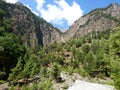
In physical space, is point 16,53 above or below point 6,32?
below

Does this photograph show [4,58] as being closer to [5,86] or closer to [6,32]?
[6,32]

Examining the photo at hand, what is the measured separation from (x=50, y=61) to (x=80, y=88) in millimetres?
104393

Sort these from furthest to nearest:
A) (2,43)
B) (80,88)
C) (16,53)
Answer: (16,53)
(2,43)
(80,88)

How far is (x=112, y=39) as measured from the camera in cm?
2016

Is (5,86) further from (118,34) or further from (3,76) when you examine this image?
(118,34)

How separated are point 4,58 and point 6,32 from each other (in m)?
14.8

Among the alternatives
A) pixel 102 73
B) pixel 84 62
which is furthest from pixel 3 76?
pixel 84 62

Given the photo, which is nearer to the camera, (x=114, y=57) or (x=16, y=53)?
(x=114, y=57)

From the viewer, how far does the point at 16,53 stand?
299ft

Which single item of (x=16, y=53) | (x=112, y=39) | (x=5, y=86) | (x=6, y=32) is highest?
(x=6, y=32)

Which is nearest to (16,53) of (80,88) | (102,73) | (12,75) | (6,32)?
(6,32)

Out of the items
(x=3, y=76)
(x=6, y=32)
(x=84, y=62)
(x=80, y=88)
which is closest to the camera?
(x=80, y=88)

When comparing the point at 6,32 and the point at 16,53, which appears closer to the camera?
the point at 16,53

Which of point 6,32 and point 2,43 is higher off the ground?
point 6,32
